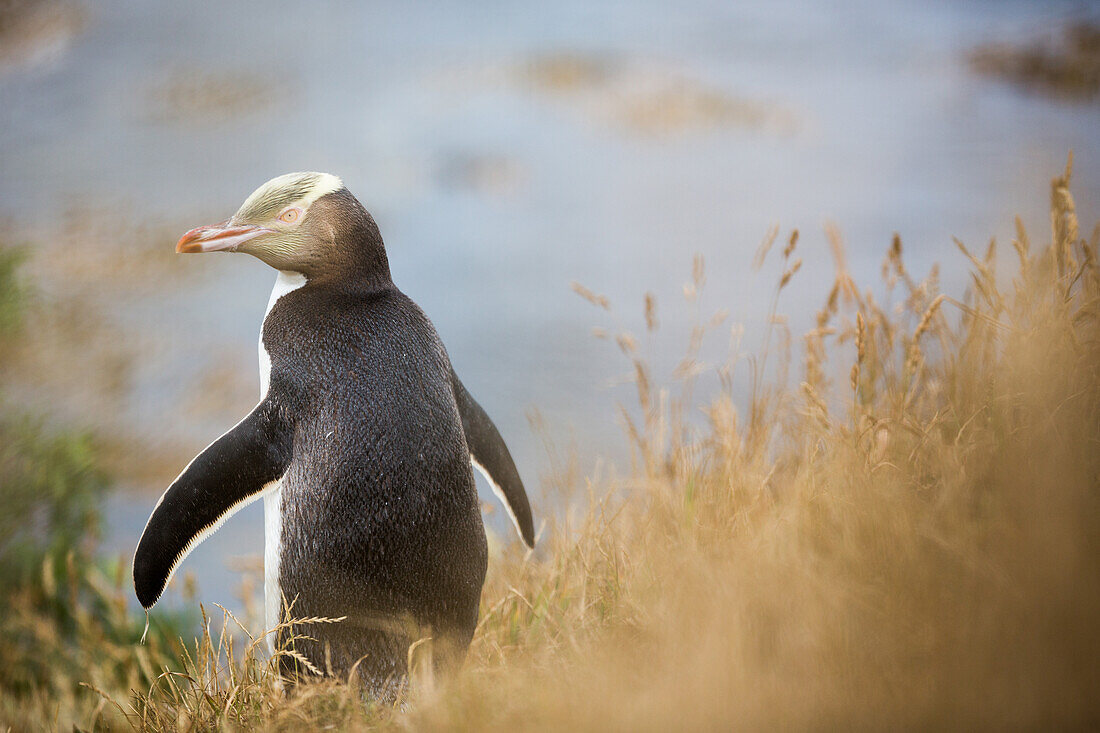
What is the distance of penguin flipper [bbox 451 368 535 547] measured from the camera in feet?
5.03

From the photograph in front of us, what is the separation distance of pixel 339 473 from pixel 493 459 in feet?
1.19

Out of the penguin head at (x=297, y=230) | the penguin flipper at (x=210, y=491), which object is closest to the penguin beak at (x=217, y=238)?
the penguin head at (x=297, y=230)

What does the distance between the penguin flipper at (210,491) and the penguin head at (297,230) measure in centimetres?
25

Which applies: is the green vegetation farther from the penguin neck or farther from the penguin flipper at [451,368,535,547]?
the penguin neck

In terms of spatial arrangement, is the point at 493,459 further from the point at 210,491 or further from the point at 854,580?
the point at 854,580

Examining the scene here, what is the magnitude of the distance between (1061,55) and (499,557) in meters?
1.75

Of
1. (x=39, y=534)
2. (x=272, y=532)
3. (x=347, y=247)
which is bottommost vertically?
(x=39, y=534)

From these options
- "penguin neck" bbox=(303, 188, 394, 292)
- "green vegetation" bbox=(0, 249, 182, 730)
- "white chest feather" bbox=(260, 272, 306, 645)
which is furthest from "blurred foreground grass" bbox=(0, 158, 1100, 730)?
"green vegetation" bbox=(0, 249, 182, 730)

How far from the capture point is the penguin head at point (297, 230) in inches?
52.5

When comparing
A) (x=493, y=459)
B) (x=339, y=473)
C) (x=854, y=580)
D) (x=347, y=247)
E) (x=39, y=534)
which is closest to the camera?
(x=854, y=580)

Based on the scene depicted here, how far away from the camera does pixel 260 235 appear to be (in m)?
1.33

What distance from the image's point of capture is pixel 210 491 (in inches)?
51.4

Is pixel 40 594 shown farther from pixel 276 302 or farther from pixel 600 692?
pixel 600 692

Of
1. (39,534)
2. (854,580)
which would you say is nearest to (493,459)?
(854,580)
